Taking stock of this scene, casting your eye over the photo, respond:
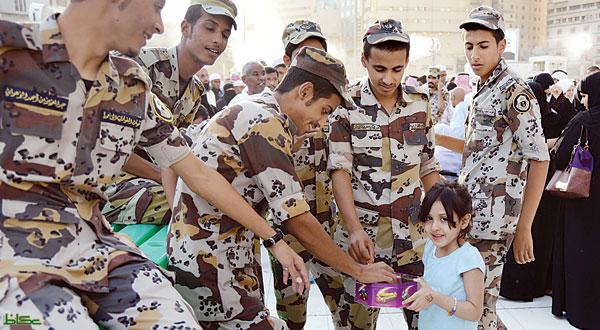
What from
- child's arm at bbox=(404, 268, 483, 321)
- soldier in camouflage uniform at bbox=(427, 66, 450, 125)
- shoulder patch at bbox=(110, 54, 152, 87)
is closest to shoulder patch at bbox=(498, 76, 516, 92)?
child's arm at bbox=(404, 268, 483, 321)

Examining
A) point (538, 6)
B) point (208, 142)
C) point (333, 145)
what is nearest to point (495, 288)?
point (333, 145)

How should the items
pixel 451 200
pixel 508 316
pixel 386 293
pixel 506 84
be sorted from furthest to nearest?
pixel 508 316 < pixel 506 84 < pixel 451 200 < pixel 386 293

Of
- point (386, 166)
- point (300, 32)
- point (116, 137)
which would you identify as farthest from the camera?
point (300, 32)

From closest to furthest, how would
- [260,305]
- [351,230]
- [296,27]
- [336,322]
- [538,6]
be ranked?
[260,305]
[351,230]
[336,322]
[296,27]
[538,6]

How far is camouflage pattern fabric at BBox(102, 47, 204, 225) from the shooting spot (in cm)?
222

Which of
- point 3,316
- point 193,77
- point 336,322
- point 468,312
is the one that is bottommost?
point 336,322

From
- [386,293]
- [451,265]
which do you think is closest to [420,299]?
[386,293]

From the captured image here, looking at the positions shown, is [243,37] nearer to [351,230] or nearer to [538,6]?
[351,230]

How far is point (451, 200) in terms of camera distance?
6.36 ft

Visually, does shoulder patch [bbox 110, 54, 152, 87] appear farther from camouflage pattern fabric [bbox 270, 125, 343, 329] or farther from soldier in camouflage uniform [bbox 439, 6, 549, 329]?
soldier in camouflage uniform [bbox 439, 6, 549, 329]

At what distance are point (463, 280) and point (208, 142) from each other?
109 centimetres

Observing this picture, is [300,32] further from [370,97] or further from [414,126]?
[414,126]

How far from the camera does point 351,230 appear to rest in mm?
2146

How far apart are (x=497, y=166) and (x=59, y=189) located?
78.5 inches
